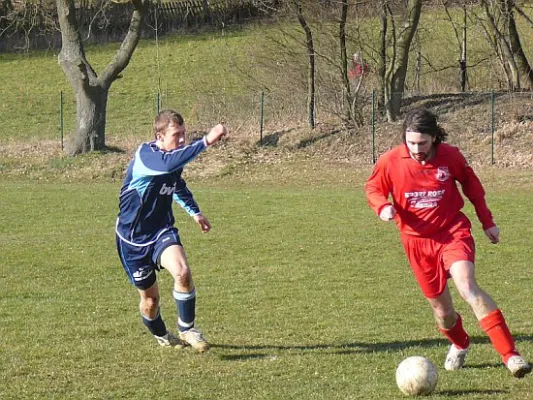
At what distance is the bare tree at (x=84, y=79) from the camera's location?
87.6 ft

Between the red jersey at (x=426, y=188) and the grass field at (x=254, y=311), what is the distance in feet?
3.58

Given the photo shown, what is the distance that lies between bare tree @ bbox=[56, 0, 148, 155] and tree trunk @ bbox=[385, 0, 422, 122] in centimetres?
726

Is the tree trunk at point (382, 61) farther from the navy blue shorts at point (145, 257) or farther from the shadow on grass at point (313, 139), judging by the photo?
the navy blue shorts at point (145, 257)

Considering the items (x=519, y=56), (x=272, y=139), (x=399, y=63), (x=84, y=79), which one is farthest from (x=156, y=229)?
(x=519, y=56)

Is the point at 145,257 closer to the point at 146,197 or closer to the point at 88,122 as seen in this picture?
the point at 146,197

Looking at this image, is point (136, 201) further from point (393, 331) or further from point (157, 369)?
point (393, 331)

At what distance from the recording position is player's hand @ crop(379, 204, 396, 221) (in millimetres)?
6116

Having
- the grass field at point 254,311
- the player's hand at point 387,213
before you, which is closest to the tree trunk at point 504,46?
the grass field at point 254,311

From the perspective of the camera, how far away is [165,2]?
46969mm

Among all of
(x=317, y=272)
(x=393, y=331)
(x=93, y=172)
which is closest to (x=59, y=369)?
(x=393, y=331)

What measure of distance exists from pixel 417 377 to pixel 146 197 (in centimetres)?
248

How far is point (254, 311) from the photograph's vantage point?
9031mm

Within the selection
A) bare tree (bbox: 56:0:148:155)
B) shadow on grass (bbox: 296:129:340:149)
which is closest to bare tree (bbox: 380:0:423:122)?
shadow on grass (bbox: 296:129:340:149)

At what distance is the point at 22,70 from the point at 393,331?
3863 cm
